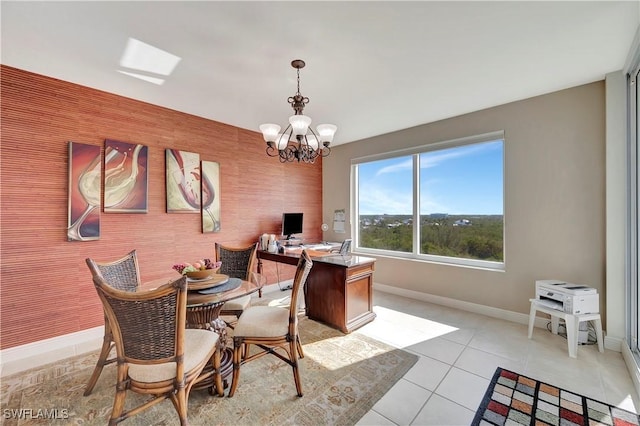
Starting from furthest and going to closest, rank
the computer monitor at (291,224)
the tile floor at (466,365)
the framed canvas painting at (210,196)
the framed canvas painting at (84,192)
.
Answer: the computer monitor at (291,224), the framed canvas painting at (210,196), the framed canvas painting at (84,192), the tile floor at (466,365)

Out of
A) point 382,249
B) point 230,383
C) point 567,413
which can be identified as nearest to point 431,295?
point 382,249

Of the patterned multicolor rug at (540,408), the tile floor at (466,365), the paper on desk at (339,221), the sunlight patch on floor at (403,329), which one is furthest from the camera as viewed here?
the paper on desk at (339,221)

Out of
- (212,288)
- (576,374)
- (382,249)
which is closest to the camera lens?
(212,288)

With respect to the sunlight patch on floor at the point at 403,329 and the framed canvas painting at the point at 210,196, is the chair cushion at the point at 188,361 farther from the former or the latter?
the framed canvas painting at the point at 210,196

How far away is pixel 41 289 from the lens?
255cm

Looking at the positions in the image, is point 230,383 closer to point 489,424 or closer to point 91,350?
point 91,350

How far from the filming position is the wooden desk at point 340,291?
2.95 meters

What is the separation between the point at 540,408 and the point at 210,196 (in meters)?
3.95

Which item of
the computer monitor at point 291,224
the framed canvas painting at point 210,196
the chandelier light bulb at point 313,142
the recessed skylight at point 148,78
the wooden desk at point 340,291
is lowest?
the wooden desk at point 340,291

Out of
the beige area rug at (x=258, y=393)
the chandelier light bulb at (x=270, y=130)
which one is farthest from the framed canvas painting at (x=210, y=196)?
the beige area rug at (x=258, y=393)

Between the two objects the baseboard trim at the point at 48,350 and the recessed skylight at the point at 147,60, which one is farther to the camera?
the baseboard trim at the point at 48,350

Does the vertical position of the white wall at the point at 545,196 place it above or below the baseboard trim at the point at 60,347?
above

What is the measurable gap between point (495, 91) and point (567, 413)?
2961mm

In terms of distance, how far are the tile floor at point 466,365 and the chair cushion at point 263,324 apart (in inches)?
31.6
